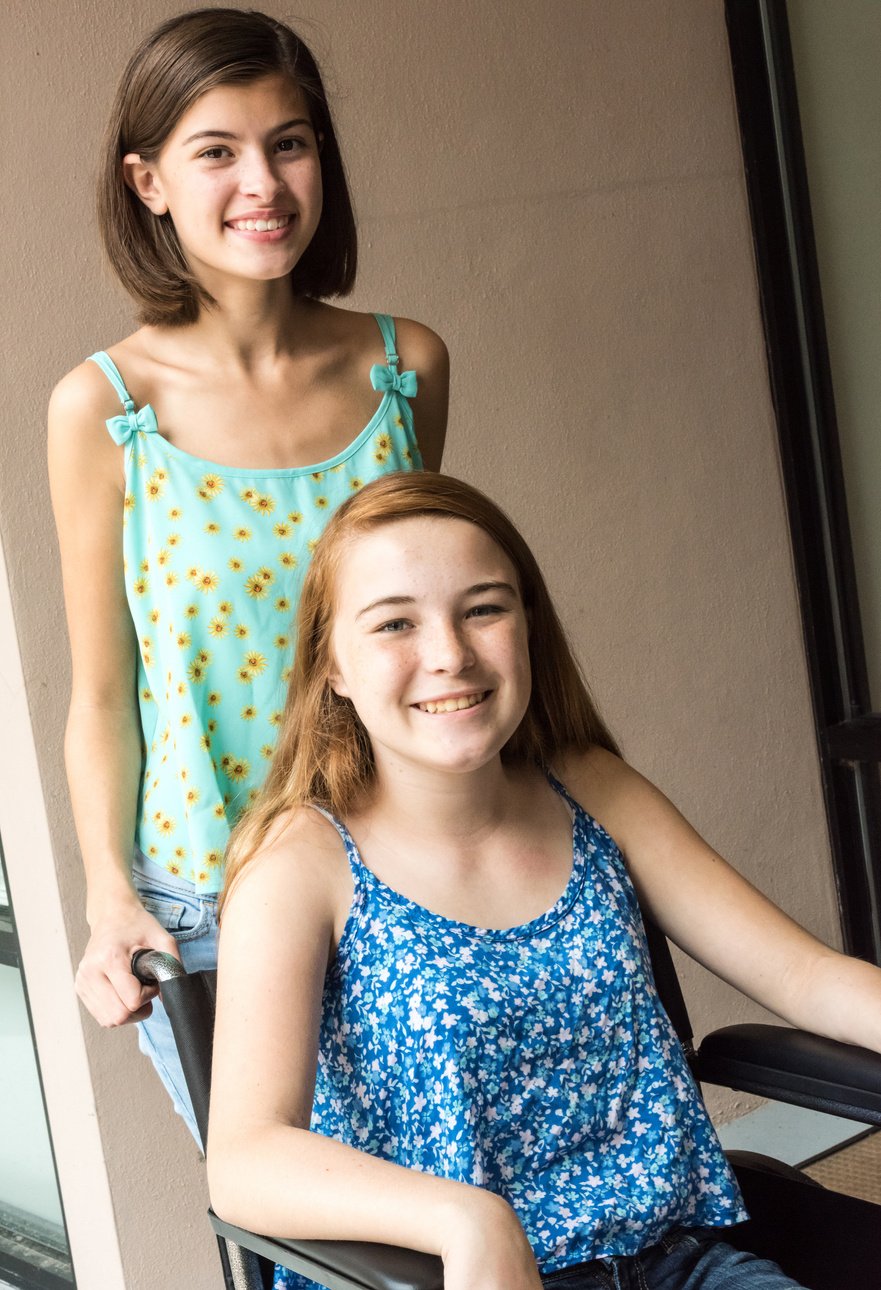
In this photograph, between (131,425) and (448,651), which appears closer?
(448,651)

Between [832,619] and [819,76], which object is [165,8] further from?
[832,619]

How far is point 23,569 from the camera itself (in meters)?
2.14

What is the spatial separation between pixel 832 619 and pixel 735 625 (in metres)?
0.23

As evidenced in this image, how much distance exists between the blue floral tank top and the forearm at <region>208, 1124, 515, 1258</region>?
16 cm

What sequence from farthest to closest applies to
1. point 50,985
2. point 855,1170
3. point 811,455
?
point 811,455
point 855,1170
point 50,985

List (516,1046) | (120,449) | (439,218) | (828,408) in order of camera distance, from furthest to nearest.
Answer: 1. (828,408)
2. (439,218)
3. (120,449)
4. (516,1046)

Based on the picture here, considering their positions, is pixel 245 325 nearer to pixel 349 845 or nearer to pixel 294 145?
pixel 294 145

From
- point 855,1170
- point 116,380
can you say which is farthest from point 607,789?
point 855,1170

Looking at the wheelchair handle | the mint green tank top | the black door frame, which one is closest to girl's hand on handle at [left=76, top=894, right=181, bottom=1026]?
the wheelchair handle

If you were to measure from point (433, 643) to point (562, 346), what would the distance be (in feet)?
5.33

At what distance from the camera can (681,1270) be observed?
4.39 feet

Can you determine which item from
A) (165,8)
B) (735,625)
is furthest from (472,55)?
(735,625)

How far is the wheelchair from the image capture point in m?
1.28

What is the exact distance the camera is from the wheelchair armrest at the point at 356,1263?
3.43 ft
